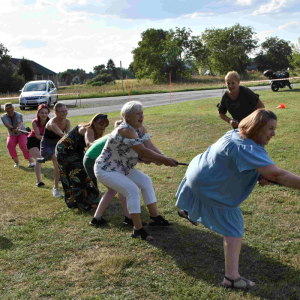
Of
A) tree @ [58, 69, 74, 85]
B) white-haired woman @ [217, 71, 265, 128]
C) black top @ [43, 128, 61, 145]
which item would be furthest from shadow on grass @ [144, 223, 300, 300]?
tree @ [58, 69, 74, 85]

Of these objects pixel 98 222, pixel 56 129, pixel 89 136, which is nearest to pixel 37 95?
pixel 56 129

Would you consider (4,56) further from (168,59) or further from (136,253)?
(136,253)

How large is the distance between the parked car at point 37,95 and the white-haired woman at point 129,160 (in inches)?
800

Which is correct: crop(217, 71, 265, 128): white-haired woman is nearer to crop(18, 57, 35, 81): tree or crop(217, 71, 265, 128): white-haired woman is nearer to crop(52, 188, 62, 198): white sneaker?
crop(52, 188, 62, 198): white sneaker

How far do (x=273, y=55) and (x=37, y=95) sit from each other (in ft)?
234

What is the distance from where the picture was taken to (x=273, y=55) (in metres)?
80.1

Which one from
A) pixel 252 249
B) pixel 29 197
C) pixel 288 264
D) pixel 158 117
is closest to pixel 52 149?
pixel 29 197

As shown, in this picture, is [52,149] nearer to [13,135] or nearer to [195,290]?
[13,135]

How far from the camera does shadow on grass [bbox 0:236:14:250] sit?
4.24 meters

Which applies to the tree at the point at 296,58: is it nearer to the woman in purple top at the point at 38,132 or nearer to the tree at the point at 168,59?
the tree at the point at 168,59

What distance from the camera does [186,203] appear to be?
333 cm

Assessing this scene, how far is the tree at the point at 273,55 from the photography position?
262 feet

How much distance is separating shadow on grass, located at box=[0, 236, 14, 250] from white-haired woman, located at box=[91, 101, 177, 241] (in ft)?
4.99

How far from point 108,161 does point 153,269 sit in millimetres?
1333
